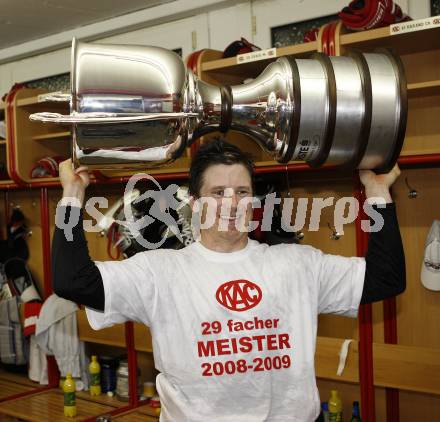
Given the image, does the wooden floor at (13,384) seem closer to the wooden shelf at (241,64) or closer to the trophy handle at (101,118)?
the wooden shelf at (241,64)

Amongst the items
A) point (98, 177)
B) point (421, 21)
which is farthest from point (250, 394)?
point (98, 177)

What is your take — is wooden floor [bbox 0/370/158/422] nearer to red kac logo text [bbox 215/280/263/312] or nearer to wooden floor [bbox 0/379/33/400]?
wooden floor [bbox 0/379/33/400]

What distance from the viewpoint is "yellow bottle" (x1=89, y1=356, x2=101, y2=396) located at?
3.28m

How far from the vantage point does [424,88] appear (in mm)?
2182

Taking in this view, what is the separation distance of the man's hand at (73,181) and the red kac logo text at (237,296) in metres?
0.37

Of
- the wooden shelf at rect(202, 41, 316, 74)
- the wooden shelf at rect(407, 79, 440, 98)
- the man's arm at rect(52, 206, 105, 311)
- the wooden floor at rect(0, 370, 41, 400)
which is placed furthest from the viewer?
the wooden floor at rect(0, 370, 41, 400)

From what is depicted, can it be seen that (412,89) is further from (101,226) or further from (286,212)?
(101,226)

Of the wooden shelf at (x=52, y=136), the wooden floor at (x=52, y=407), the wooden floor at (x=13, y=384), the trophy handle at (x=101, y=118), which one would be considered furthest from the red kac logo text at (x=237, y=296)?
the wooden floor at (x=13, y=384)

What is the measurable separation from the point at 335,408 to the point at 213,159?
152cm

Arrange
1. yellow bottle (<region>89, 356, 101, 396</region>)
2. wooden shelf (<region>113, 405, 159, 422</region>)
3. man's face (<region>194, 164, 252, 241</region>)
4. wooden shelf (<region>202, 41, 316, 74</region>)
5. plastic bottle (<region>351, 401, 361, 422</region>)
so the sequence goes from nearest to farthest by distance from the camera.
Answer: man's face (<region>194, 164, 252, 241</region>)
wooden shelf (<region>202, 41, 316, 74</region>)
plastic bottle (<region>351, 401, 361, 422</region>)
wooden shelf (<region>113, 405, 159, 422</region>)
yellow bottle (<region>89, 356, 101, 396</region>)

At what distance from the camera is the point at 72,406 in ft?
9.81

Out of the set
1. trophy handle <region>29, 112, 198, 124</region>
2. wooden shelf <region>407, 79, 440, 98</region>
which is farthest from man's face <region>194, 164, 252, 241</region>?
wooden shelf <region>407, 79, 440, 98</region>

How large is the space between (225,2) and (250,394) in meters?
2.12

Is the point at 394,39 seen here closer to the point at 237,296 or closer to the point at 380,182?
the point at 380,182
